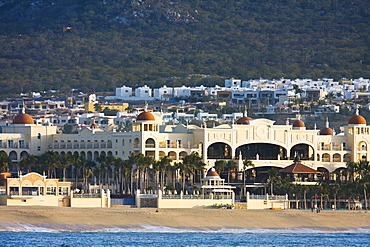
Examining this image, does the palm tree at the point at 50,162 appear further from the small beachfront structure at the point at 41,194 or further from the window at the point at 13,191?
the window at the point at 13,191

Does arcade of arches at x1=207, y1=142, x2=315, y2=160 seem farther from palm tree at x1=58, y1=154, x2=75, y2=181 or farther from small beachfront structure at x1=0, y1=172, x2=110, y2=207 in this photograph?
small beachfront structure at x1=0, y1=172, x2=110, y2=207

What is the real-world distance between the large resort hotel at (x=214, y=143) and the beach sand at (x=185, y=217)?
58.3ft

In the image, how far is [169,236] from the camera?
96.0 meters

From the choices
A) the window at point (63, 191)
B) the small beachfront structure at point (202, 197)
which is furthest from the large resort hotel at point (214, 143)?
the window at point (63, 191)

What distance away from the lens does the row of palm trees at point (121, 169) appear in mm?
119312

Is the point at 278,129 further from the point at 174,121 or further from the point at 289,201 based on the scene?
the point at 174,121

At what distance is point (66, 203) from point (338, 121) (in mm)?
93927

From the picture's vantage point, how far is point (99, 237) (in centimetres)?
9325

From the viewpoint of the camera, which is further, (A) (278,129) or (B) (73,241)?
(A) (278,129)

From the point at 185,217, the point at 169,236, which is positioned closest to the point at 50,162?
the point at 185,217

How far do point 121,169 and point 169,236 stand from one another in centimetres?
2476

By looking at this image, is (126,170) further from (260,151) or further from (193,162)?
(260,151)

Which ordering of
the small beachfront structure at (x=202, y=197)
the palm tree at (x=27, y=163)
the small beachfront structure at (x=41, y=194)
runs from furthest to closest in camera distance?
the palm tree at (x=27, y=163)
the small beachfront structure at (x=202, y=197)
the small beachfront structure at (x=41, y=194)

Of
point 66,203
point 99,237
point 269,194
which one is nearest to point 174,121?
point 269,194
